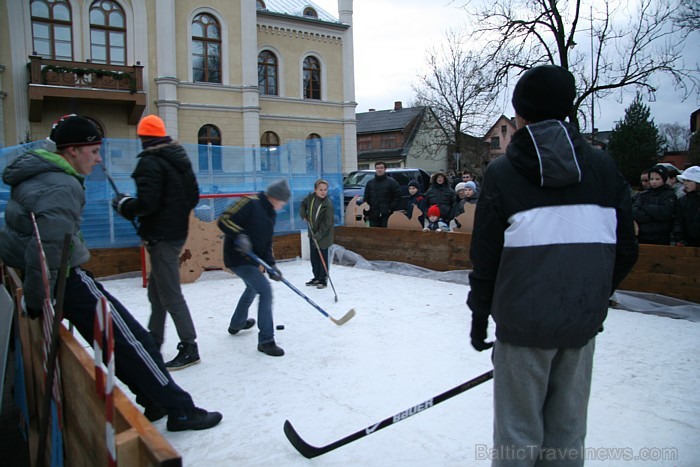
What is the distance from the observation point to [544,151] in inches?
75.5

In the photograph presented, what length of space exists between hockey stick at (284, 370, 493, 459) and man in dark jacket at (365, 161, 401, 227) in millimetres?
7623

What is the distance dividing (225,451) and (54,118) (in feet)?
64.5

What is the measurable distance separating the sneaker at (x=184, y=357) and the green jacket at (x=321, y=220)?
140 inches

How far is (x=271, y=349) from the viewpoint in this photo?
190 inches

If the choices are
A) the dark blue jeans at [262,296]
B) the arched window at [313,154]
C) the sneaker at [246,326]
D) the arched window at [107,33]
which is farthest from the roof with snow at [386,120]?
the dark blue jeans at [262,296]

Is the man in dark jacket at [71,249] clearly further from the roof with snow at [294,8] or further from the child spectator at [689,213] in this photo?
the roof with snow at [294,8]

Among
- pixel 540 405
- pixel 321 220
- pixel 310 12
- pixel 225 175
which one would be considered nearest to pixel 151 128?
pixel 540 405

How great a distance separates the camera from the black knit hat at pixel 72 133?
308 centimetres

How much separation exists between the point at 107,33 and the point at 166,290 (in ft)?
62.5

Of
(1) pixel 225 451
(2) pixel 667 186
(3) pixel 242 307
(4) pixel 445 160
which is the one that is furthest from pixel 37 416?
(4) pixel 445 160

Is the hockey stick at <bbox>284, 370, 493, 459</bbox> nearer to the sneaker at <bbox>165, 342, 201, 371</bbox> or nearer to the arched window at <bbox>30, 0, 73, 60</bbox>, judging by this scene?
the sneaker at <bbox>165, 342, 201, 371</bbox>

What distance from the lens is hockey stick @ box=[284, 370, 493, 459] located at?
2.43 m

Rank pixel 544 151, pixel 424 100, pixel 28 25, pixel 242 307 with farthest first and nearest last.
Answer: pixel 424 100 < pixel 28 25 < pixel 242 307 < pixel 544 151

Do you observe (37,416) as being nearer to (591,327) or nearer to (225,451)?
(225,451)
